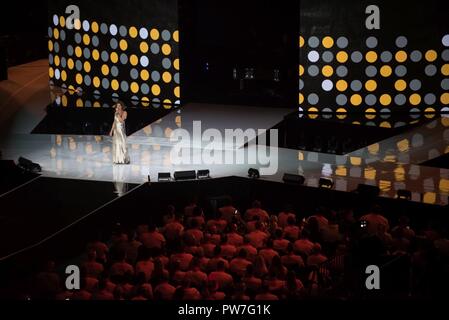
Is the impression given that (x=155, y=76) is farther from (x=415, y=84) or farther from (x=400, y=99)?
(x=415, y=84)

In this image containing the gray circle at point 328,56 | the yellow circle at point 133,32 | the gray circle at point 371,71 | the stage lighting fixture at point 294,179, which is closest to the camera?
the stage lighting fixture at point 294,179

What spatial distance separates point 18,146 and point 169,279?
9.94 metres

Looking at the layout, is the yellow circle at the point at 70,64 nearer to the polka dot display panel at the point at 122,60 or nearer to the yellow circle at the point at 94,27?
the polka dot display panel at the point at 122,60

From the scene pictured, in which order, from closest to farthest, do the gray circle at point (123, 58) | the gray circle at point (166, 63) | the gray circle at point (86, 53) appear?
the gray circle at point (166, 63)
the gray circle at point (123, 58)
the gray circle at point (86, 53)

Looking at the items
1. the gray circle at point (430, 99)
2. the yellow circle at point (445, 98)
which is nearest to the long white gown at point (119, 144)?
the gray circle at point (430, 99)

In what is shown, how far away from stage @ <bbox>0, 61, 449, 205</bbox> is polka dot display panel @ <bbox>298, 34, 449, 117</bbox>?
2.58 ft

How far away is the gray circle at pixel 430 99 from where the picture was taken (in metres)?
24.4

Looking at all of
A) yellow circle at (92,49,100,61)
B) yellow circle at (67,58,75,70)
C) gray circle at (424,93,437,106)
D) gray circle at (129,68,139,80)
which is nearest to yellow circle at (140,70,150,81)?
gray circle at (129,68,139,80)

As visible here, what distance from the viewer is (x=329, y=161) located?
2119 centimetres

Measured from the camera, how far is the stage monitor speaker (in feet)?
64.2

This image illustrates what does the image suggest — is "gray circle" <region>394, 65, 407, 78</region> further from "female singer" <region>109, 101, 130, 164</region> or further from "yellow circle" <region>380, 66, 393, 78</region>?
"female singer" <region>109, 101, 130, 164</region>

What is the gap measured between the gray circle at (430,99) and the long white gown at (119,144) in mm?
8077
